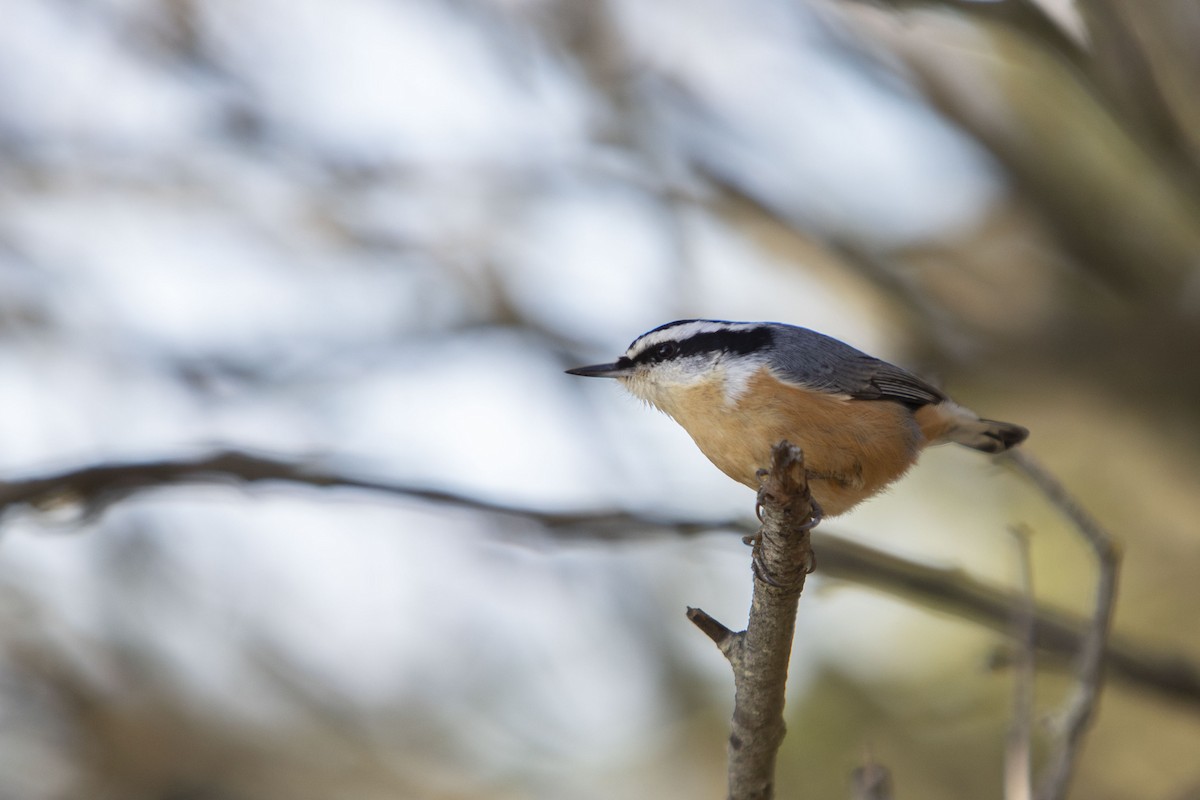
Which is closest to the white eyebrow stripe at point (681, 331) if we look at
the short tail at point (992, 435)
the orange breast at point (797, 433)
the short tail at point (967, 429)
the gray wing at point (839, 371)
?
the gray wing at point (839, 371)

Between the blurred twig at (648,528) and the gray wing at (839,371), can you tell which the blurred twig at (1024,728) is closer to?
the blurred twig at (648,528)

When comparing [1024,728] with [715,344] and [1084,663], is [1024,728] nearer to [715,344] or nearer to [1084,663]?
[1084,663]

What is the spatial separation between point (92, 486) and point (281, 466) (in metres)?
0.55

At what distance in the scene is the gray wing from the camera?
364 cm

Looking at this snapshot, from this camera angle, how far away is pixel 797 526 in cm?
257

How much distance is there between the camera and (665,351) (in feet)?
13.0

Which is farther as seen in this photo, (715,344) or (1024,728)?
(715,344)

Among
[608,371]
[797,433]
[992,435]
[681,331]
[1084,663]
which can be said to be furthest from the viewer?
[992,435]

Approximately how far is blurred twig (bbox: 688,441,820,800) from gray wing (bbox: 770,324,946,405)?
1035mm

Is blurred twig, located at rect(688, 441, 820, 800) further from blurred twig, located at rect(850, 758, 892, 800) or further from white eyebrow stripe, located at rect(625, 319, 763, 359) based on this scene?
white eyebrow stripe, located at rect(625, 319, 763, 359)

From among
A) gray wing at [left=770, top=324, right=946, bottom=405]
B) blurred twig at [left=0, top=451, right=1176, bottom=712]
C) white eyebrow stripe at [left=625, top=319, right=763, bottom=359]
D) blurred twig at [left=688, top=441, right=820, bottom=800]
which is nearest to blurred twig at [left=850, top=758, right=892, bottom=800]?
blurred twig at [left=688, top=441, right=820, bottom=800]

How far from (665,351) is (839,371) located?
604mm

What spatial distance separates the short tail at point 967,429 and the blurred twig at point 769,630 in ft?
5.35

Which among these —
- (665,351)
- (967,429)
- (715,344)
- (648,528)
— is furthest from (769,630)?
(967,429)
